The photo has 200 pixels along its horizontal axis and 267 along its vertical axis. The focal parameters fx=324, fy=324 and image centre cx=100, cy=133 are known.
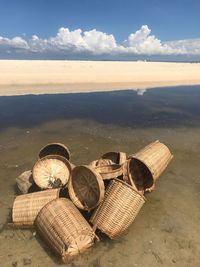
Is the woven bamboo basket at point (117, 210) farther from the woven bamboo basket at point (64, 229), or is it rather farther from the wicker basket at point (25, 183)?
the wicker basket at point (25, 183)

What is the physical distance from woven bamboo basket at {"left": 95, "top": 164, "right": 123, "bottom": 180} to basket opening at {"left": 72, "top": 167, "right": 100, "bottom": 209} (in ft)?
1.23

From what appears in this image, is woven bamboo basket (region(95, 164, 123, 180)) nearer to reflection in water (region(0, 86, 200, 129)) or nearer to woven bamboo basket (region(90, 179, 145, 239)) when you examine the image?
woven bamboo basket (region(90, 179, 145, 239))

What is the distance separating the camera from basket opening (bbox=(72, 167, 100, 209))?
8.38 metres

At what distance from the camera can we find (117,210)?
7824mm

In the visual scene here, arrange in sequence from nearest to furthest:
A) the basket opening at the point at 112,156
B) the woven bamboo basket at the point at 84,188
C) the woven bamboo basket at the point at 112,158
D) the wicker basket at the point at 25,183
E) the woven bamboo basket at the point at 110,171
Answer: the woven bamboo basket at the point at 84,188, the woven bamboo basket at the point at 110,171, the wicker basket at the point at 25,183, the woven bamboo basket at the point at 112,158, the basket opening at the point at 112,156

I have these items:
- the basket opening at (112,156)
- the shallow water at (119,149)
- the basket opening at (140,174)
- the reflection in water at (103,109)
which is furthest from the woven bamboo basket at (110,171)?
the reflection in water at (103,109)

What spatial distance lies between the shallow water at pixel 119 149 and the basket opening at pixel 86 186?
1096 mm

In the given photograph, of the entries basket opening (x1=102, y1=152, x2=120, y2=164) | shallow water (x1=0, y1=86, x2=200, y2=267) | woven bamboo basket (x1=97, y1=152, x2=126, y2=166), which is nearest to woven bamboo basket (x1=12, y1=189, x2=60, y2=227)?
shallow water (x1=0, y1=86, x2=200, y2=267)

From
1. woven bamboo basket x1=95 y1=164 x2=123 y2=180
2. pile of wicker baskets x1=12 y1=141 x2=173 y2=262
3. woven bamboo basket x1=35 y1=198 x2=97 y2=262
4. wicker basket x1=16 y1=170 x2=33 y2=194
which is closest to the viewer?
woven bamboo basket x1=35 y1=198 x2=97 y2=262

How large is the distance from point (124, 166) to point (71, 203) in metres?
1.92

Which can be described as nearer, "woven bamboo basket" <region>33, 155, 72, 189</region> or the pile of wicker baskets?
the pile of wicker baskets

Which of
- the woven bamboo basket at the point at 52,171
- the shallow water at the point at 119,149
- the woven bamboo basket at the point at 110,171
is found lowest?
the shallow water at the point at 119,149

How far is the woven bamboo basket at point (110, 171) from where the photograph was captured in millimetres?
8663

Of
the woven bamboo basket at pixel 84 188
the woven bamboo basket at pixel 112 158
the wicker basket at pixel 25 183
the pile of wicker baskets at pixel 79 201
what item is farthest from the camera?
the woven bamboo basket at pixel 112 158
